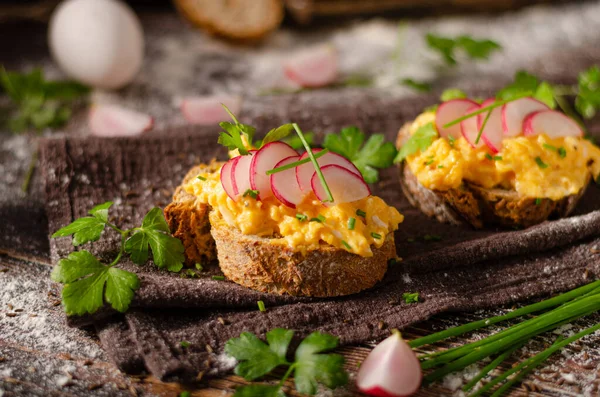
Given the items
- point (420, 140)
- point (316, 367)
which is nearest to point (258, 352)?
point (316, 367)

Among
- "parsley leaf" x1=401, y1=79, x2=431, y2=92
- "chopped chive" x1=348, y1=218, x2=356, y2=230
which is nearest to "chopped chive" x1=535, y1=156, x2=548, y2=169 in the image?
"chopped chive" x1=348, y1=218, x2=356, y2=230

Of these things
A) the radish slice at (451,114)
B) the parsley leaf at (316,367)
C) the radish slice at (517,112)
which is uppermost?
the radish slice at (517,112)

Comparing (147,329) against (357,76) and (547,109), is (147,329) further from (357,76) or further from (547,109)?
(357,76)

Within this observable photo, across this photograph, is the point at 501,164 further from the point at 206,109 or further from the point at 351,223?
the point at 206,109

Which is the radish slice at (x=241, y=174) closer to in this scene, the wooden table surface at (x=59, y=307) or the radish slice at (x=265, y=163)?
the radish slice at (x=265, y=163)

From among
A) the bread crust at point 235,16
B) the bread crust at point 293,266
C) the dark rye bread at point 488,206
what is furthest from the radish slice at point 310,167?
the bread crust at point 235,16

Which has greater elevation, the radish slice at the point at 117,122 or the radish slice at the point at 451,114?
the radish slice at the point at 451,114

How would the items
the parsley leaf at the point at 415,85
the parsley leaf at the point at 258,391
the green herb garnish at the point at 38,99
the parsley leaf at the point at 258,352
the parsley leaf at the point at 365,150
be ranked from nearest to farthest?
the parsley leaf at the point at 258,391
the parsley leaf at the point at 258,352
the parsley leaf at the point at 365,150
the green herb garnish at the point at 38,99
the parsley leaf at the point at 415,85
